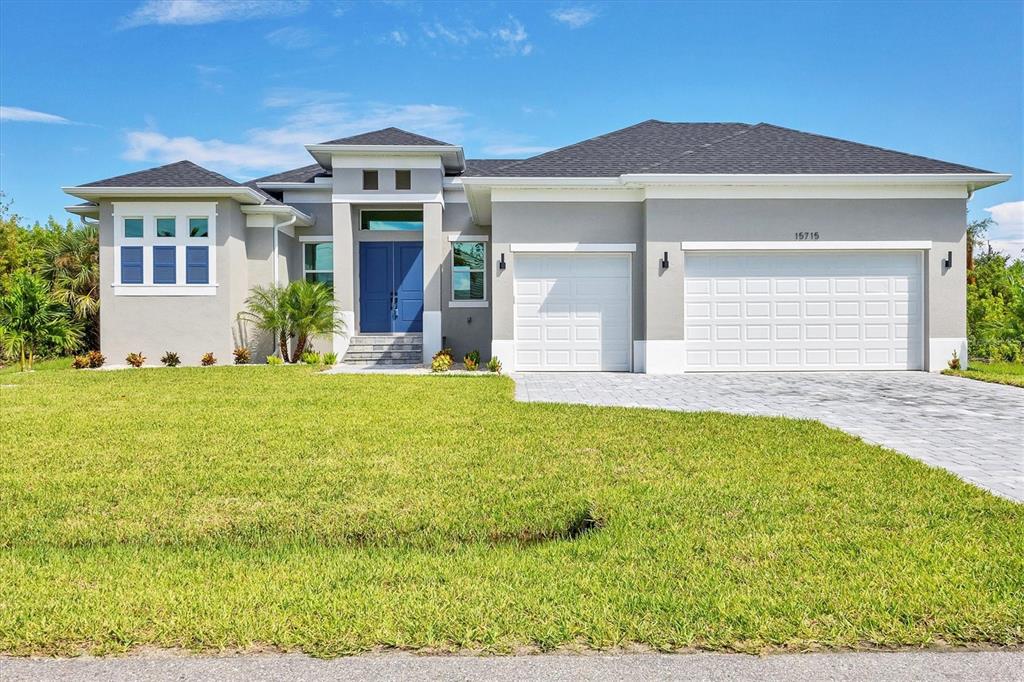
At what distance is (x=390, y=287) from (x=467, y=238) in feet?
8.65

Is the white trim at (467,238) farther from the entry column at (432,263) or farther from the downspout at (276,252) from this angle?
the downspout at (276,252)

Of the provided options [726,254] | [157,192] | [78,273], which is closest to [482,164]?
[726,254]

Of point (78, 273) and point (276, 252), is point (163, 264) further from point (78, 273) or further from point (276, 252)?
point (78, 273)

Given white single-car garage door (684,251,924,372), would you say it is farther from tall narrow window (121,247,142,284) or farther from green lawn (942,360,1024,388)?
tall narrow window (121,247,142,284)

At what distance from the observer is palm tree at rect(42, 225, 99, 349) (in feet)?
59.2

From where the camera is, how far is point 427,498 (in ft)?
15.5

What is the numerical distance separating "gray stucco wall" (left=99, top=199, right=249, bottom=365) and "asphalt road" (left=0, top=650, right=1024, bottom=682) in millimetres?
14771

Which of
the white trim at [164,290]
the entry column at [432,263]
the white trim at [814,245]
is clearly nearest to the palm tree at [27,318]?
the white trim at [164,290]

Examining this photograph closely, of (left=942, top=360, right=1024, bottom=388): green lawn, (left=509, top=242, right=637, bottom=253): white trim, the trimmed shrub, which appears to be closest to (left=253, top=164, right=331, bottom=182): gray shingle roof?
(left=509, top=242, right=637, bottom=253): white trim

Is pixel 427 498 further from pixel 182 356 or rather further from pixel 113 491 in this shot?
pixel 182 356

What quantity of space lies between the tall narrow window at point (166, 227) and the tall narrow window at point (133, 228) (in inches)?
17.6

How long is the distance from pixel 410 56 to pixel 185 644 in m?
16.2

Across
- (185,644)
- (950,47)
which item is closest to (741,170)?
(950,47)

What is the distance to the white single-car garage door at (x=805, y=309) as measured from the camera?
13.9 metres
